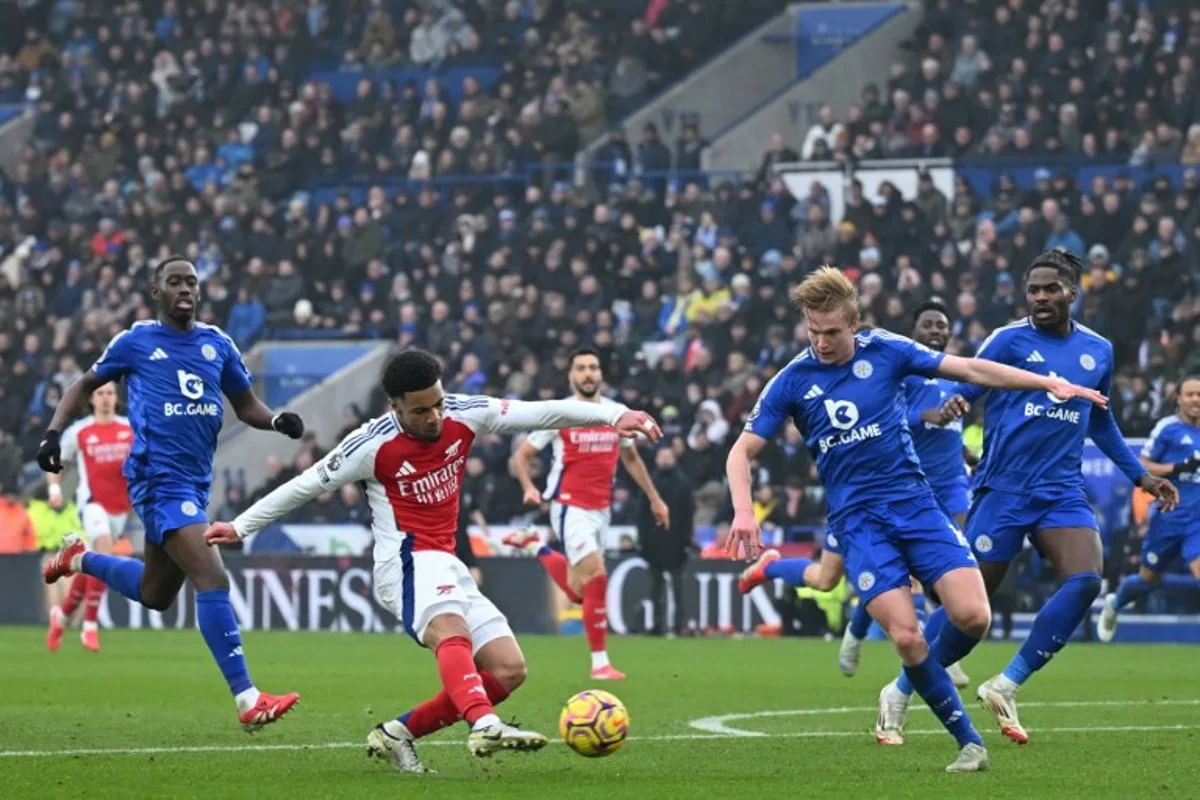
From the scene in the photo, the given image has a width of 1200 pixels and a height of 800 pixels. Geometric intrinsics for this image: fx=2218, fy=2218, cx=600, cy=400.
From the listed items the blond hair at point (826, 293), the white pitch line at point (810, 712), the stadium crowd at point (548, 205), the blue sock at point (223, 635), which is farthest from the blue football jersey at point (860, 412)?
the stadium crowd at point (548, 205)

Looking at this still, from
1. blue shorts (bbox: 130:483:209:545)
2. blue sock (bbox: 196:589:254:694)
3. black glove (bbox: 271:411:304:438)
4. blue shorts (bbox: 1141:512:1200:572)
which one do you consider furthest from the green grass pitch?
black glove (bbox: 271:411:304:438)

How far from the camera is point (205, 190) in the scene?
3678cm

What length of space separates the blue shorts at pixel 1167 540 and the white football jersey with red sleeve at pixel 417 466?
9580 mm

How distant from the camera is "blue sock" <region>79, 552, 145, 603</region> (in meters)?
13.0

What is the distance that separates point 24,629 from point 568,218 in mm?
10137

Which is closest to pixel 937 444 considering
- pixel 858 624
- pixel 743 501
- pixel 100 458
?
pixel 858 624

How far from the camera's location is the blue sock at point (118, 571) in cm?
1302

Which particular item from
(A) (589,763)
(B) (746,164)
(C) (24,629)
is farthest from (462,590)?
(B) (746,164)

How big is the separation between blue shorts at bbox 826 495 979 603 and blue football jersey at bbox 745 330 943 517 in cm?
7

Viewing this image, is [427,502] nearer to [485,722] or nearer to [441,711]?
[441,711]

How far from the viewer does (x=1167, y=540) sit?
18688 millimetres

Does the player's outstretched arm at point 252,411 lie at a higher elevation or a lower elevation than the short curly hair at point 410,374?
lower

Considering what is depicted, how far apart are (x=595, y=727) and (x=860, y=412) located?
192cm

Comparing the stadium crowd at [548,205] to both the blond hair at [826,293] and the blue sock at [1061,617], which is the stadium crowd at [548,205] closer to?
the blue sock at [1061,617]
